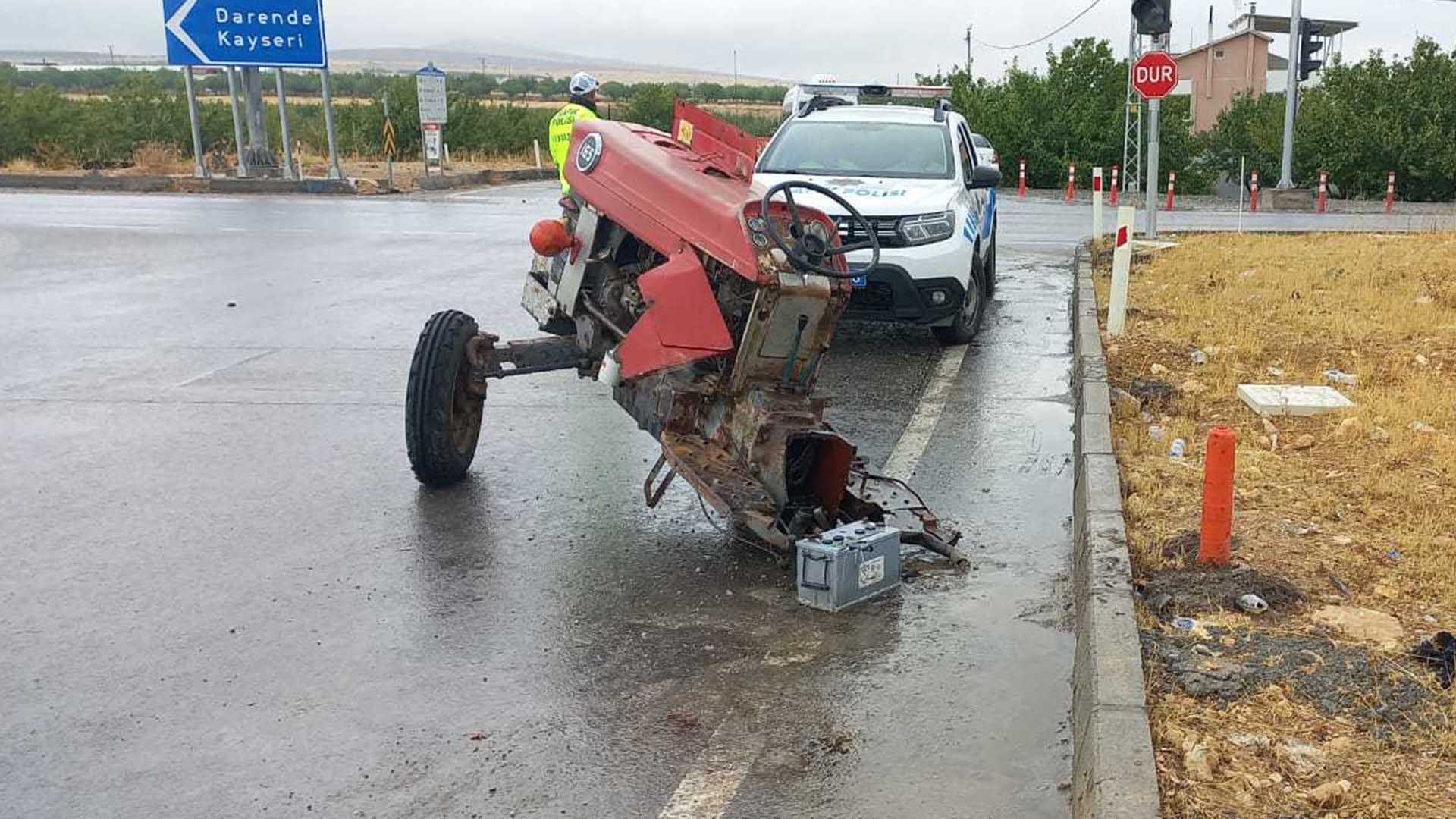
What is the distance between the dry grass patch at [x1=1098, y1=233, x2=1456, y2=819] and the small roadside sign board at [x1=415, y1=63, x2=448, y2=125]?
68.8ft

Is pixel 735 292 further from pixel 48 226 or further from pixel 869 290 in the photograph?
pixel 48 226

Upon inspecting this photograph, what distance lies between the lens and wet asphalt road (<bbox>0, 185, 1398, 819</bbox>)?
3.97 metres

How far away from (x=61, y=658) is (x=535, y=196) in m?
24.1

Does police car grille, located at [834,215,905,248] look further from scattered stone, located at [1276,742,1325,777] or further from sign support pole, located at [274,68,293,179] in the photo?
sign support pole, located at [274,68,293,179]

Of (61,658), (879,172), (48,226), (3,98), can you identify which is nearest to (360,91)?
(3,98)

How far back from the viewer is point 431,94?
3078 centimetres

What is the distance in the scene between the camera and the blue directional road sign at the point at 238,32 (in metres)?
29.2

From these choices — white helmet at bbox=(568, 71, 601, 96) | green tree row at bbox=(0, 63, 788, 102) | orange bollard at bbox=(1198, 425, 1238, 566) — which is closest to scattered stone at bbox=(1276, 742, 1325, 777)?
orange bollard at bbox=(1198, 425, 1238, 566)

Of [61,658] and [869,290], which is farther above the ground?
[869,290]

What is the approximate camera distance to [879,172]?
A: 36.8 feet

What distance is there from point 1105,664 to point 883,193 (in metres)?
6.75

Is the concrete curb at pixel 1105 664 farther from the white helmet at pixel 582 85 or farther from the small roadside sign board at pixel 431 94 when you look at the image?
the small roadside sign board at pixel 431 94

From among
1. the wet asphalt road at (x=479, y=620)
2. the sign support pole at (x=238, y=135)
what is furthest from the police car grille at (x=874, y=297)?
the sign support pole at (x=238, y=135)

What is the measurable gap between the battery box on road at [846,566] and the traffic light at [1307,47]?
27.5m
